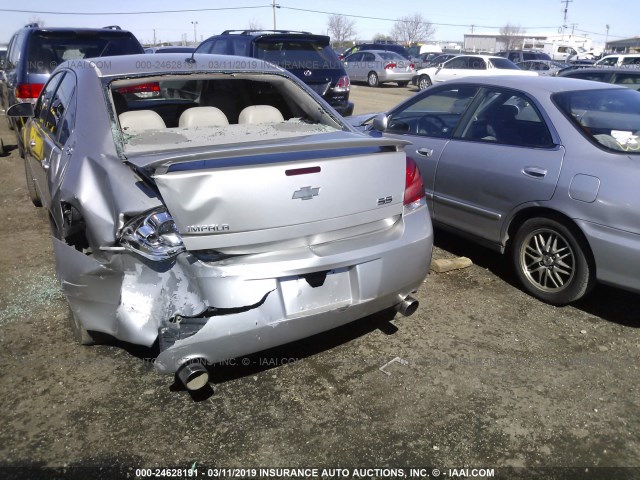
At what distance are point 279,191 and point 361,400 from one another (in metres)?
1.20

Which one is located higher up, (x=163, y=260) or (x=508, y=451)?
(x=163, y=260)

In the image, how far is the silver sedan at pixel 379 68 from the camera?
23484 millimetres

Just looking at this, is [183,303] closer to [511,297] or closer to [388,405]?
[388,405]

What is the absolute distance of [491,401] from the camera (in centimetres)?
284

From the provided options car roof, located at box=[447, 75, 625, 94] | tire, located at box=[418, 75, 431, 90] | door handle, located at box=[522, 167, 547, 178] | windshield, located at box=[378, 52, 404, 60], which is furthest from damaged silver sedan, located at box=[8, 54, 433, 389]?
windshield, located at box=[378, 52, 404, 60]

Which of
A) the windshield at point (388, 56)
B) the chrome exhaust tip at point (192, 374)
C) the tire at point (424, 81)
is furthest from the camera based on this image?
the windshield at point (388, 56)

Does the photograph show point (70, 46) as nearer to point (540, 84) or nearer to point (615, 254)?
point (540, 84)

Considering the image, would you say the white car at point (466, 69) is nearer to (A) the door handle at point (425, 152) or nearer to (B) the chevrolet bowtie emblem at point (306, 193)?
(A) the door handle at point (425, 152)

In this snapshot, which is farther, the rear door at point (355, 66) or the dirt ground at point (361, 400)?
the rear door at point (355, 66)

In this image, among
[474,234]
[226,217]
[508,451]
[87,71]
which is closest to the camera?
[226,217]

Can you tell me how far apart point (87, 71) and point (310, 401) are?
2.46 metres

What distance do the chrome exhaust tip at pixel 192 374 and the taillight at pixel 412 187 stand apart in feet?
4.67

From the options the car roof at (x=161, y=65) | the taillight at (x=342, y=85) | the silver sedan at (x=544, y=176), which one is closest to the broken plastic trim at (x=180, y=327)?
the car roof at (x=161, y=65)

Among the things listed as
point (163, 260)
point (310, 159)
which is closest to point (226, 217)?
point (163, 260)
